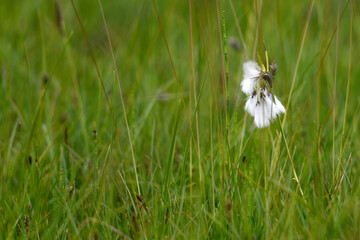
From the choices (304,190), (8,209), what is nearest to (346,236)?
(304,190)

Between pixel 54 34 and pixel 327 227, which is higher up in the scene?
pixel 54 34

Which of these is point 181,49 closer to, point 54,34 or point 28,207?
point 54,34

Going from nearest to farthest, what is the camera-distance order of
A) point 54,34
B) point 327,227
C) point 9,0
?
1. point 327,227
2. point 54,34
3. point 9,0

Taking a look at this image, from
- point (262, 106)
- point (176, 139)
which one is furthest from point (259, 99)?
point (176, 139)

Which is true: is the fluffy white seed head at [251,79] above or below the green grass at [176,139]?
above

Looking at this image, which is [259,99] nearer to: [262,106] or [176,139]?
[262,106]

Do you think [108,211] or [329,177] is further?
[329,177]

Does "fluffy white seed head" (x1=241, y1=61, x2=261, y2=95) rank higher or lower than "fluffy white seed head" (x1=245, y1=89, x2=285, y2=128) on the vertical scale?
higher

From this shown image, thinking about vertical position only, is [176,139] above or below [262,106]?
below
